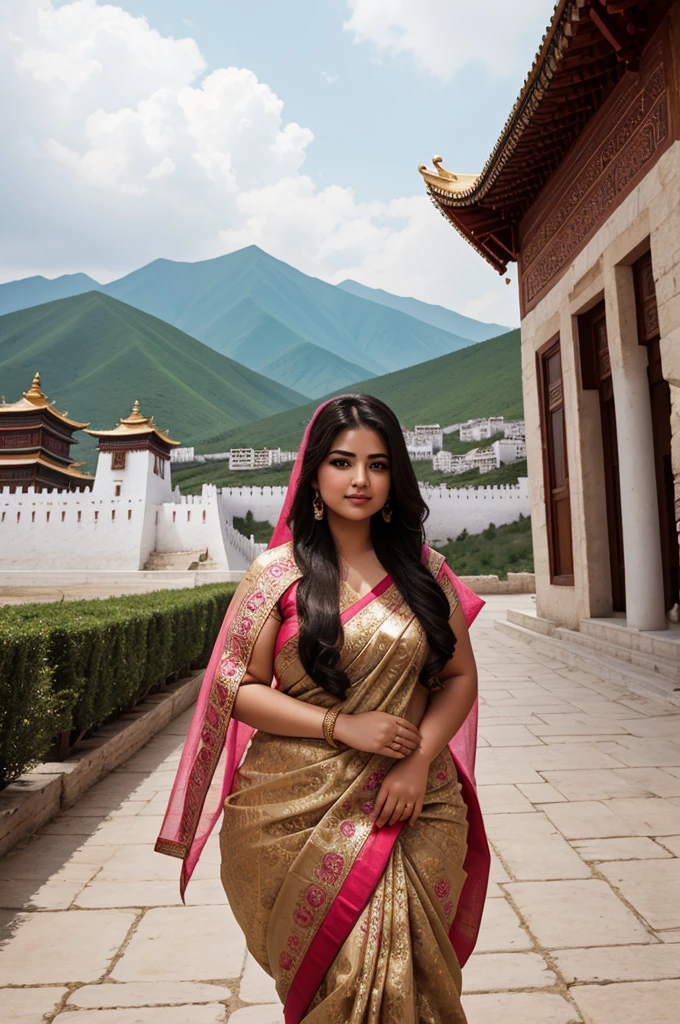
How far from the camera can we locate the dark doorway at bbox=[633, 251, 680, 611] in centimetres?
683

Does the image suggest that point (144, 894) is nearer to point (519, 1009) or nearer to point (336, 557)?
point (519, 1009)

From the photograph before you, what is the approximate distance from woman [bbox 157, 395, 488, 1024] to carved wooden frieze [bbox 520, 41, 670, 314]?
18.5ft

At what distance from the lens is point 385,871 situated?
1.25 metres

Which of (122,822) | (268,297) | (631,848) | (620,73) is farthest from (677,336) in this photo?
(268,297)

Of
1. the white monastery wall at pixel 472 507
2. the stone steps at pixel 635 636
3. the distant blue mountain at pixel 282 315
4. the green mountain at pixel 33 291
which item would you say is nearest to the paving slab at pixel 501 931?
the stone steps at pixel 635 636

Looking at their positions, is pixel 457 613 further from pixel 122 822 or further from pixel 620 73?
pixel 620 73

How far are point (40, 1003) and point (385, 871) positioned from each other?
1.31 metres

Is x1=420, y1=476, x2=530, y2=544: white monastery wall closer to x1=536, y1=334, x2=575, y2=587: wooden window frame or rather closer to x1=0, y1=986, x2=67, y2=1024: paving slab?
x1=536, y1=334, x2=575, y2=587: wooden window frame

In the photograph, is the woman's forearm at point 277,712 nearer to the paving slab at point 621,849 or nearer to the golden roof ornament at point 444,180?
the paving slab at point 621,849

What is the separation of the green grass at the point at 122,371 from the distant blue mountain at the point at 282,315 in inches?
1026

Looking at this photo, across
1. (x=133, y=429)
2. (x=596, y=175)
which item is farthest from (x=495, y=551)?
(x=596, y=175)

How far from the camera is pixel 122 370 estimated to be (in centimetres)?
8888

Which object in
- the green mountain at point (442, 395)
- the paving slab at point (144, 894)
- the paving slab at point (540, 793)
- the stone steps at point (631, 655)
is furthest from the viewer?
the green mountain at point (442, 395)

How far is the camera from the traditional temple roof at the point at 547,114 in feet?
18.3
